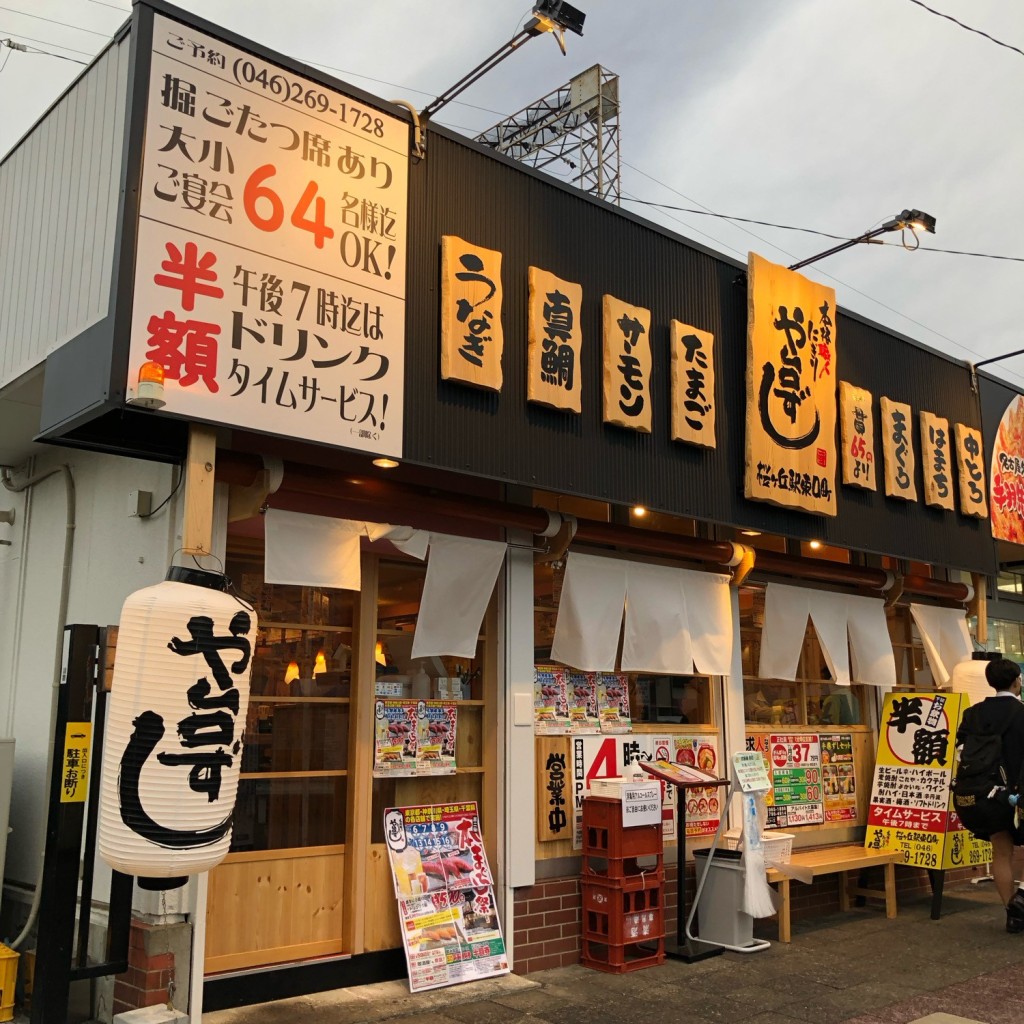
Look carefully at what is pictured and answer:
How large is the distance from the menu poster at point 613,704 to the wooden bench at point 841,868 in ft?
5.91

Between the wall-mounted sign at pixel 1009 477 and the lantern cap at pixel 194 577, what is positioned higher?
the wall-mounted sign at pixel 1009 477

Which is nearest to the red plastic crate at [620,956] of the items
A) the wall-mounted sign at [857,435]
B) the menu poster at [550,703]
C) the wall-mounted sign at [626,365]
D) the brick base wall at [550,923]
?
the brick base wall at [550,923]

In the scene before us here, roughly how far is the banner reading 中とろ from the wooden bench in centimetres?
274

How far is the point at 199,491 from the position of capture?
5418 mm

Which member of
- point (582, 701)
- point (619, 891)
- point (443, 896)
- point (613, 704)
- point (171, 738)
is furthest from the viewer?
point (613, 704)

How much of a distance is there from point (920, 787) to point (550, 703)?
4.34m

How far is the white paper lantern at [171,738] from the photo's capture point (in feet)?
15.8

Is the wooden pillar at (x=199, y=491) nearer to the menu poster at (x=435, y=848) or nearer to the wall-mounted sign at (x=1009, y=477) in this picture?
the menu poster at (x=435, y=848)

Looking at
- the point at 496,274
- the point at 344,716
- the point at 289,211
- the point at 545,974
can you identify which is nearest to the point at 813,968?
the point at 545,974

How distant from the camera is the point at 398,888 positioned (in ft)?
22.8

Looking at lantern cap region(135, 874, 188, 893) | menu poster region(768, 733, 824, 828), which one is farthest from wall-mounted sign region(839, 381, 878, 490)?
lantern cap region(135, 874, 188, 893)

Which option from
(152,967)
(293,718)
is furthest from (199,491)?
(152,967)

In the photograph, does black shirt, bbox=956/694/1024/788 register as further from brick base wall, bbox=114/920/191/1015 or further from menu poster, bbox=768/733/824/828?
brick base wall, bbox=114/920/191/1015

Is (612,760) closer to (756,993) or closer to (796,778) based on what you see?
(756,993)
